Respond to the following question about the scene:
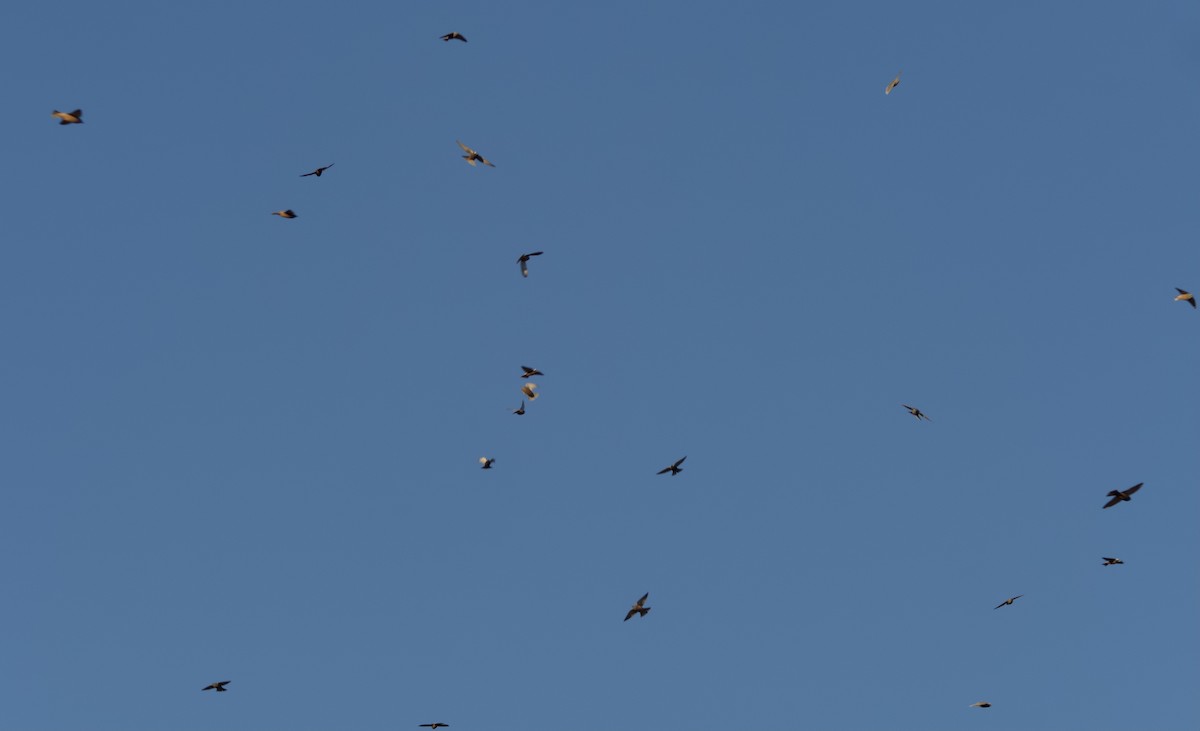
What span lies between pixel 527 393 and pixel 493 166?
57.1 feet

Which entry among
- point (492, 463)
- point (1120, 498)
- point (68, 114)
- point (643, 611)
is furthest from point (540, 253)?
point (1120, 498)

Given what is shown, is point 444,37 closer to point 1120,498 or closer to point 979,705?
point 1120,498

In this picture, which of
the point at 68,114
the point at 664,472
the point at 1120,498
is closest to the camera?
the point at 68,114

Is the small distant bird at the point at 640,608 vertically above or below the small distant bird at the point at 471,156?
below

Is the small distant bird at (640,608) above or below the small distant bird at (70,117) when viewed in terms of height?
below

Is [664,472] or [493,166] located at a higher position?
[493,166]

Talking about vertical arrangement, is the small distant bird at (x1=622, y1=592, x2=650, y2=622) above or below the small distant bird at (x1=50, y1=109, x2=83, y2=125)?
below

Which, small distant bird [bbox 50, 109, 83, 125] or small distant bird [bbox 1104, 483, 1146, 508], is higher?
small distant bird [bbox 50, 109, 83, 125]

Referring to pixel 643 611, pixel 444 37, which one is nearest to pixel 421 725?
pixel 643 611

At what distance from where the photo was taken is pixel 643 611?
111 metres

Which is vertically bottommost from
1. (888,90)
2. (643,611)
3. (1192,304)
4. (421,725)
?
(421,725)

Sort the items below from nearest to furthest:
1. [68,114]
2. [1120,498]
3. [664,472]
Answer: [68,114], [1120,498], [664,472]

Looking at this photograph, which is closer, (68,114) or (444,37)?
(68,114)

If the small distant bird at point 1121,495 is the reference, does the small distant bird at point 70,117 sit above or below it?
above
